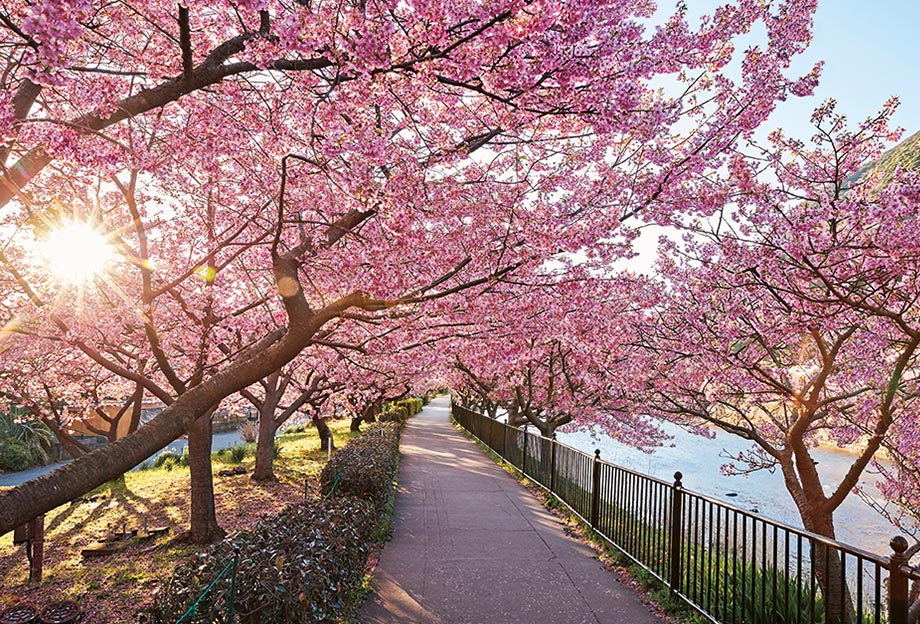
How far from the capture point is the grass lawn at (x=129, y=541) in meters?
7.00

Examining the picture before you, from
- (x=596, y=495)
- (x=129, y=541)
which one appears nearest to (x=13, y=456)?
(x=129, y=541)

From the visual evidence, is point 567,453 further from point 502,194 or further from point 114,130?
point 114,130

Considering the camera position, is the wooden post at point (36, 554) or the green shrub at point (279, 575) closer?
the green shrub at point (279, 575)

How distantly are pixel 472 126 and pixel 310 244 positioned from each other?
2.28 meters

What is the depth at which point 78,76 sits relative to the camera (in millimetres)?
5359

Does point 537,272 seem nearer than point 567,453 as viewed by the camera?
Yes

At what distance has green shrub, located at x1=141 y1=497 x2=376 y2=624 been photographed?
134 inches

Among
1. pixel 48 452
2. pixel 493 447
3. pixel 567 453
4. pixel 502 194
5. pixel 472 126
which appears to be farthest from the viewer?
pixel 48 452

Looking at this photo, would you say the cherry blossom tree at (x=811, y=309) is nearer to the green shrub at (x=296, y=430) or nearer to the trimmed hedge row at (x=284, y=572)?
the trimmed hedge row at (x=284, y=572)

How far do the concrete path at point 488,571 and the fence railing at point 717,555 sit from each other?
498 mm

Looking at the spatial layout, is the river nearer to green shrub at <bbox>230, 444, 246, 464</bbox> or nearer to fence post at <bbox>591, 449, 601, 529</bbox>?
fence post at <bbox>591, 449, 601, 529</bbox>

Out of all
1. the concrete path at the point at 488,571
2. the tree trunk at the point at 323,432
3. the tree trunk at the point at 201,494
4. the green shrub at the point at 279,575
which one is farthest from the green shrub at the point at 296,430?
the green shrub at the point at 279,575

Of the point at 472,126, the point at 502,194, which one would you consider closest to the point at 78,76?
the point at 472,126

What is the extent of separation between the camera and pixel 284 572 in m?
3.80
